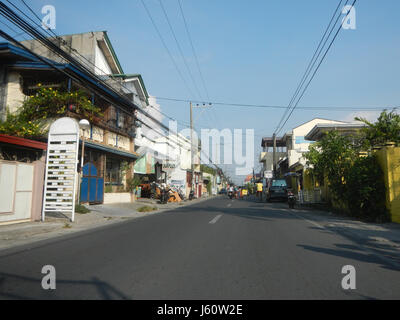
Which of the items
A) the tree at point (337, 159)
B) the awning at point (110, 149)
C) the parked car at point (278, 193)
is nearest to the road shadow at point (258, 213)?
the tree at point (337, 159)

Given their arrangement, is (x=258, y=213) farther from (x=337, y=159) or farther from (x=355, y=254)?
(x=355, y=254)

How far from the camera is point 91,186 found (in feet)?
58.3

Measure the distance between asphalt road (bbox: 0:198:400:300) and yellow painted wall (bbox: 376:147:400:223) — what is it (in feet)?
15.8

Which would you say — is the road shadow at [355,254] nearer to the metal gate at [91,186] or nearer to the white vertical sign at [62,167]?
the white vertical sign at [62,167]

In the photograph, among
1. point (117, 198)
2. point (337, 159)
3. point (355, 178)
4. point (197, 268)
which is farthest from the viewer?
point (117, 198)

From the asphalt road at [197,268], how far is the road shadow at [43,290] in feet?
0.04

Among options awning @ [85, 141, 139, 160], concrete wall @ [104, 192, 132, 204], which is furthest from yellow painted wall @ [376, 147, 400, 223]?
concrete wall @ [104, 192, 132, 204]

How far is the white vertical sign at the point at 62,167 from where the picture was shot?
11711 mm

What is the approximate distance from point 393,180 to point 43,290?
12133mm

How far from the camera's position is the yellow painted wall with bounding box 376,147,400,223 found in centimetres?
1155

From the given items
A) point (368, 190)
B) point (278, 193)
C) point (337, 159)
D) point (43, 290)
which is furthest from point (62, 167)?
point (278, 193)

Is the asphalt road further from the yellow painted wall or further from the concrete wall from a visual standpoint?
the concrete wall

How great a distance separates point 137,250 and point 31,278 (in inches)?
88.1
